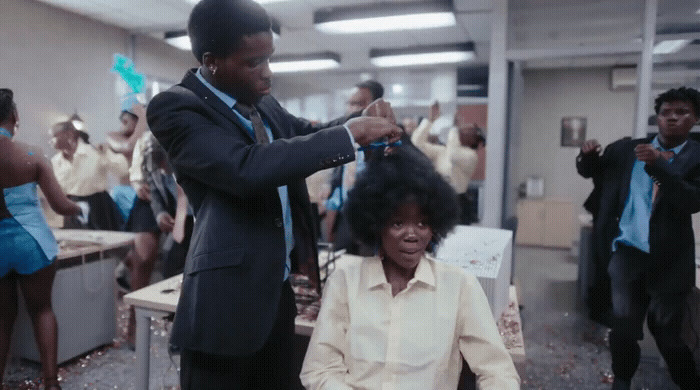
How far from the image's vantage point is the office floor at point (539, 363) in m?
2.73

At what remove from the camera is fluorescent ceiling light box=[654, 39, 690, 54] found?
3.50 metres

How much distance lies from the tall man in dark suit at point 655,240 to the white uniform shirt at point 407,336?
1366 mm

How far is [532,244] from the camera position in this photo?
6996 mm

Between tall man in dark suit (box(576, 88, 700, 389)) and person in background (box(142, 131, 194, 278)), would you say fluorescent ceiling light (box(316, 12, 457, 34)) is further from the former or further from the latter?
tall man in dark suit (box(576, 88, 700, 389))

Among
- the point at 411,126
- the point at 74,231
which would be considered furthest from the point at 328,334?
the point at 411,126

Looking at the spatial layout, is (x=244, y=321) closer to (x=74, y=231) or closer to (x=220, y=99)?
(x=220, y=99)

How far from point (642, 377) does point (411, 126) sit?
12.0 feet

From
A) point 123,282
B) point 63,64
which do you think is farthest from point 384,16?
point 123,282

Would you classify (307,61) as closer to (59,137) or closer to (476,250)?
(59,137)

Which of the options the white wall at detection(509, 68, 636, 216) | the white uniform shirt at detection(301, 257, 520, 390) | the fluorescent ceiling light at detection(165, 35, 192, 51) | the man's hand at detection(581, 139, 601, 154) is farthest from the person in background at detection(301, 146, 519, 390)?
the white wall at detection(509, 68, 636, 216)

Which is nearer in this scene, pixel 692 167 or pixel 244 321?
pixel 244 321

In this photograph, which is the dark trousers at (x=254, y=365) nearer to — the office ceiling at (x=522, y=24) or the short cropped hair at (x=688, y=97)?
the short cropped hair at (x=688, y=97)

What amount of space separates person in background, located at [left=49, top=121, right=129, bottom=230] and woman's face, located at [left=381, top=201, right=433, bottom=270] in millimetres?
3172

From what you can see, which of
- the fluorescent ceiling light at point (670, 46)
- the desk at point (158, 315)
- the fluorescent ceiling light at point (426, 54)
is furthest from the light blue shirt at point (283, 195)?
the fluorescent ceiling light at point (426, 54)
